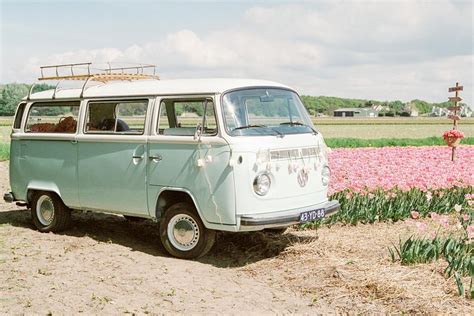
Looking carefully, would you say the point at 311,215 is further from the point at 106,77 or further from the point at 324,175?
the point at 106,77

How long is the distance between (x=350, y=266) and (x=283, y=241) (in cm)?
172

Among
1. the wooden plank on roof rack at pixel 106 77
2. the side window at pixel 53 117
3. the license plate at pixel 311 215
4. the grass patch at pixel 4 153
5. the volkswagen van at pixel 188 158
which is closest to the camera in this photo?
the volkswagen van at pixel 188 158

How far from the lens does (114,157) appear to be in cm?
884

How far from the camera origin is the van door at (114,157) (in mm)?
8534

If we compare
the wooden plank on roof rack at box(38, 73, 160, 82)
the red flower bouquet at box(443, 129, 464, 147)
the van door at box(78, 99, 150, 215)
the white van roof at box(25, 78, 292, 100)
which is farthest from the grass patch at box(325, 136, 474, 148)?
the van door at box(78, 99, 150, 215)

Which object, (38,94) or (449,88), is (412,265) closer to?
(38,94)

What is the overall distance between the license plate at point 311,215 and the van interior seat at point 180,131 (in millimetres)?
1781

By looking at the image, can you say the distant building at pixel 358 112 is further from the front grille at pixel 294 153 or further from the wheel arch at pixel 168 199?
the wheel arch at pixel 168 199

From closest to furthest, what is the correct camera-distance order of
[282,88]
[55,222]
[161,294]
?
[161,294] < [282,88] < [55,222]

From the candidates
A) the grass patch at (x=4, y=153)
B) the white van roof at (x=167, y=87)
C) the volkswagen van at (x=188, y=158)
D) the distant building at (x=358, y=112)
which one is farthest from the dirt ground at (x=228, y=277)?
the distant building at (x=358, y=112)

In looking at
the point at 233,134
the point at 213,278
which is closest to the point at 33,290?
the point at 213,278

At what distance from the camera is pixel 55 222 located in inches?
396

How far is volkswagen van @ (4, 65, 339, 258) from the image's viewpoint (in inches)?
299

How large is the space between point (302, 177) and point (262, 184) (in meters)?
0.80
